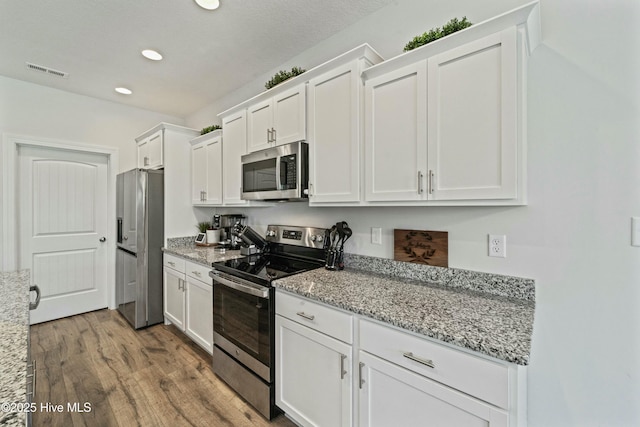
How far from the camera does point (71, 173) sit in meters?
3.44

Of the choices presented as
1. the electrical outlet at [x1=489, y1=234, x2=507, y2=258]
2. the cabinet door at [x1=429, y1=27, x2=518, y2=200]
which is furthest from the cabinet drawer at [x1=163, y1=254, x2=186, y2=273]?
the electrical outlet at [x1=489, y1=234, x2=507, y2=258]

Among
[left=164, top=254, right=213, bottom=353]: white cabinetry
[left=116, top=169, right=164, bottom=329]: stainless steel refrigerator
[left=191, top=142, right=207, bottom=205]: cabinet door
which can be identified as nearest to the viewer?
[left=164, top=254, right=213, bottom=353]: white cabinetry

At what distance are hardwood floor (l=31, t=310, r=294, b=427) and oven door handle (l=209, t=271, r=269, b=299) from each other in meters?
0.80

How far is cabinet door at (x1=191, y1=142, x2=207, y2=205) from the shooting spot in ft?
10.4

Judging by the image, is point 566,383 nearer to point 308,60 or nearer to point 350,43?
point 350,43

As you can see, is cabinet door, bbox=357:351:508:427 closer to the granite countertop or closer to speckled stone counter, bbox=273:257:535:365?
speckled stone counter, bbox=273:257:535:365

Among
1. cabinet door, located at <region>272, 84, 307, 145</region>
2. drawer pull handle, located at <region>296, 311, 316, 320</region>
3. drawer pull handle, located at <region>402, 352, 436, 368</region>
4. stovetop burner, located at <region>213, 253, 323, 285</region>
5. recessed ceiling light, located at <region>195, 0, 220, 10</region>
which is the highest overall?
recessed ceiling light, located at <region>195, 0, 220, 10</region>

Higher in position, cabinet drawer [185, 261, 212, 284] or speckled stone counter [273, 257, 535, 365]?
speckled stone counter [273, 257, 535, 365]

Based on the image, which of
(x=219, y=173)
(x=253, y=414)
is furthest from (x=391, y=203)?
(x=219, y=173)

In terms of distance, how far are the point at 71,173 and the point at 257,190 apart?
9.10 feet

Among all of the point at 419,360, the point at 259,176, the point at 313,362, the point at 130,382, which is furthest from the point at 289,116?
the point at 130,382

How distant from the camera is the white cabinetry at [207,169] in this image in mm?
2951

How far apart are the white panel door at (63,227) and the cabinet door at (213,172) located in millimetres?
1689

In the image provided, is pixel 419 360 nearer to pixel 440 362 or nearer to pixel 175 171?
pixel 440 362
